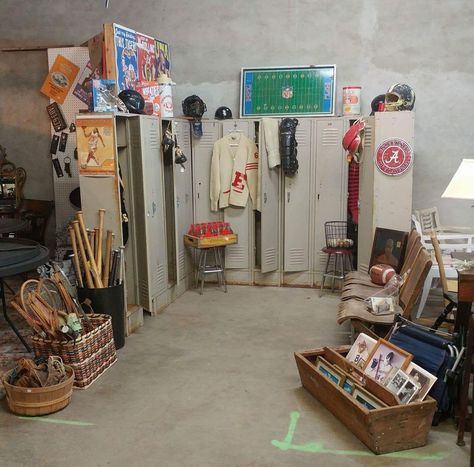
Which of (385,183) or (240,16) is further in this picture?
(240,16)

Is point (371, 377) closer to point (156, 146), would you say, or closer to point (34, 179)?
point (156, 146)

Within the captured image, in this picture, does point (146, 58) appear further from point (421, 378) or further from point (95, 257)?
point (421, 378)

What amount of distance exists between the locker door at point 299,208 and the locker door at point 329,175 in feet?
0.33

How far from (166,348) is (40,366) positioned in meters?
1.16

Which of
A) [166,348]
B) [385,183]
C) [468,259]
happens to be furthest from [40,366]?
[385,183]

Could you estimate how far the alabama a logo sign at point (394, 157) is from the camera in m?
5.03

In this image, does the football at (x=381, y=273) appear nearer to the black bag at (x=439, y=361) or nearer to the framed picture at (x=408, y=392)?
the black bag at (x=439, y=361)

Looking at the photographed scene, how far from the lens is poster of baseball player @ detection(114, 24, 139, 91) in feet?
16.4

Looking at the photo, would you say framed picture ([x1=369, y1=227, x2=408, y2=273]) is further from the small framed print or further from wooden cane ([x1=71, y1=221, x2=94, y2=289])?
wooden cane ([x1=71, y1=221, x2=94, y2=289])

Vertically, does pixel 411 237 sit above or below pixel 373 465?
above

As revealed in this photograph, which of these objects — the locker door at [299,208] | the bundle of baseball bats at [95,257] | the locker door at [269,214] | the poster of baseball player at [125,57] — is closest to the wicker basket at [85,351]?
the bundle of baseball bats at [95,257]

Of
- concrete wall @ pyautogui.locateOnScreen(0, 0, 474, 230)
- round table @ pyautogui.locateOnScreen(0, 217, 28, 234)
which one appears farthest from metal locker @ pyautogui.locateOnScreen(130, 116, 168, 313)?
concrete wall @ pyautogui.locateOnScreen(0, 0, 474, 230)

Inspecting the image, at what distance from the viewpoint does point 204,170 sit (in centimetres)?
612

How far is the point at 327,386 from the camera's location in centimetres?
330
